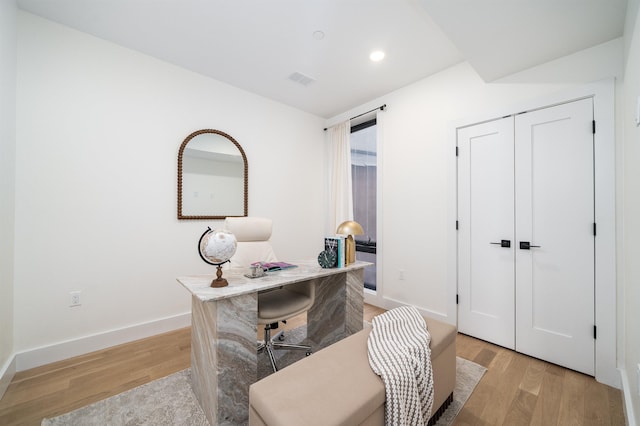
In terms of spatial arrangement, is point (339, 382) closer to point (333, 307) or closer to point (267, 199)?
point (333, 307)

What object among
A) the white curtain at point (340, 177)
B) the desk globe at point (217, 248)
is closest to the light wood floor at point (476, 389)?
the desk globe at point (217, 248)

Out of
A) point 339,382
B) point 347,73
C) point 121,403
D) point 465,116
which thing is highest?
point 347,73

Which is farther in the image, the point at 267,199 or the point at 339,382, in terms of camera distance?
the point at 267,199

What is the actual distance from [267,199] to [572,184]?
3.08 m

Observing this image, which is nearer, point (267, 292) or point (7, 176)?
point (7, 176)

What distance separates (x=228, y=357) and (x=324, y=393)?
69 cm

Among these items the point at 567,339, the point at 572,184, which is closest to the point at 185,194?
the point at 572,184

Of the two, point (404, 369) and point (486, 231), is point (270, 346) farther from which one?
point (486, 231)

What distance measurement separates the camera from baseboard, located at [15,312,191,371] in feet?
6.45

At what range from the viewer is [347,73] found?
281cm

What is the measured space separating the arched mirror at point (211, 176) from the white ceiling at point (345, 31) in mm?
779

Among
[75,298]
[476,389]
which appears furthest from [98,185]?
[476,389]

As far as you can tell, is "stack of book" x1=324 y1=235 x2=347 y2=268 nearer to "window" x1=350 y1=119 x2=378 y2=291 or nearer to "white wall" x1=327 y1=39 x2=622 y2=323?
"white wall" x1=327 y1=39 x2=622 y2=323

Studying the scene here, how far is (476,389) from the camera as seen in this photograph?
5.76ft
